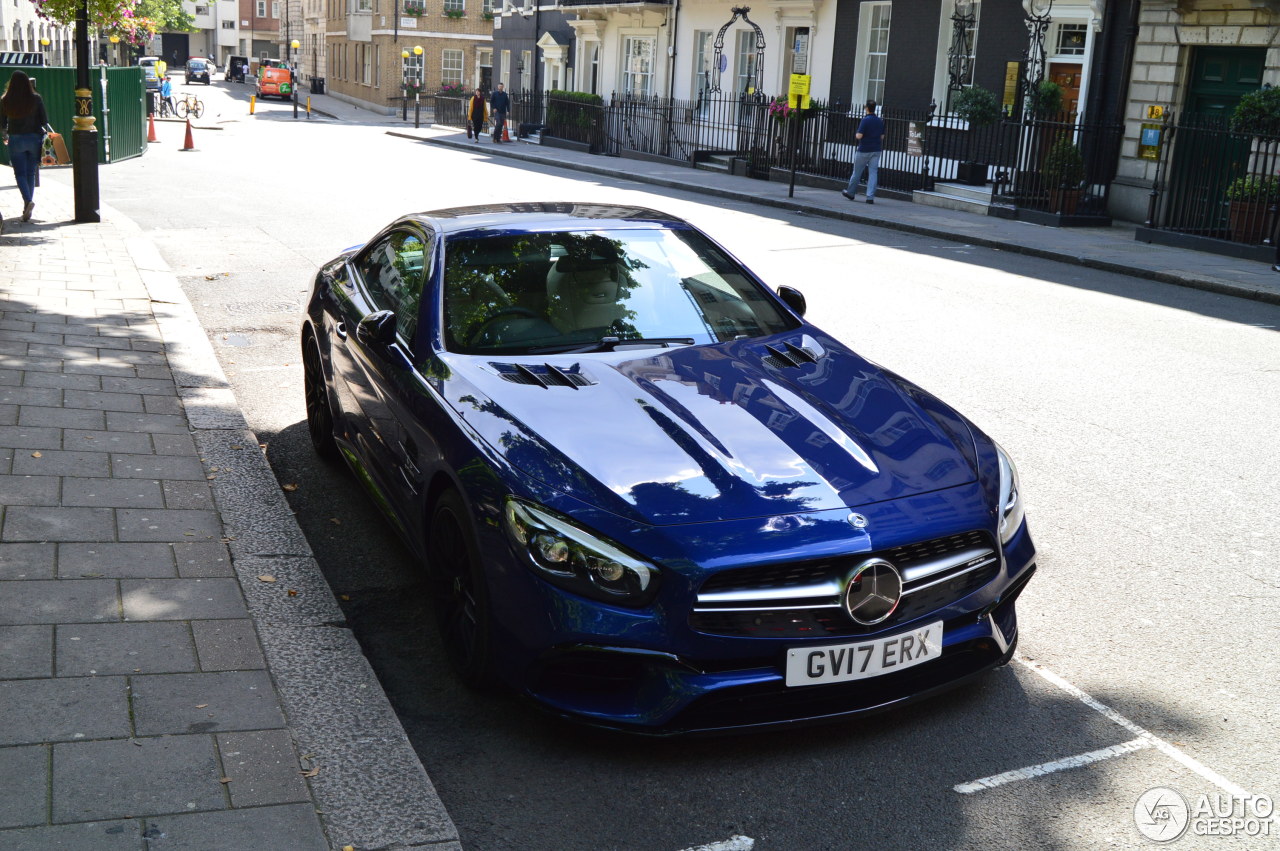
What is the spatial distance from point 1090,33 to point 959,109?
2590mm

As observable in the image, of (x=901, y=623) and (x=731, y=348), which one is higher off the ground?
(x=731, y=348)

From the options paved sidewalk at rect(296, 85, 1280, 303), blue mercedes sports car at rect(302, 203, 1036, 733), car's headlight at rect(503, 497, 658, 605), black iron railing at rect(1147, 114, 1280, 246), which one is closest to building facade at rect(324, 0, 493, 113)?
paved sidewalk at rect(296, 85, 1280, 303)

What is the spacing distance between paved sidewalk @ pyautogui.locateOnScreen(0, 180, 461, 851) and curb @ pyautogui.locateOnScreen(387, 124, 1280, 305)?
1200 centimetres

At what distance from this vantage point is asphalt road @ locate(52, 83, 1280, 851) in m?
3.40

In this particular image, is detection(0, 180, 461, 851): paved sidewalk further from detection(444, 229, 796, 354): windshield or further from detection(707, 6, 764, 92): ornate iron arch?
detection(707, 6, 764, 92): ornate iron arch

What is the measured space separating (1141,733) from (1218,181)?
16967 millimetres

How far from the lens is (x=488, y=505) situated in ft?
12.3

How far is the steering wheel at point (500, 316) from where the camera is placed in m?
4.78

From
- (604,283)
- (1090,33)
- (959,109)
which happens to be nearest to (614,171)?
(959,109)

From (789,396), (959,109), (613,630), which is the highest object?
(959,109)

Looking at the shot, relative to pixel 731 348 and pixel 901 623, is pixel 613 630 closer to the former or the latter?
pixel 901 623

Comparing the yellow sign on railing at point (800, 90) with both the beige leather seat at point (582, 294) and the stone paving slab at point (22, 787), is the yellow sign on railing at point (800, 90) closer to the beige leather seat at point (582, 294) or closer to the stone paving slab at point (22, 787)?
the beige leather seat at point (582, 294)

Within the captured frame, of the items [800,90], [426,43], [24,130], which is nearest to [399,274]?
[24,130]

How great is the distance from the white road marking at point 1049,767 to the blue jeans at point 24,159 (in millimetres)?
14571
